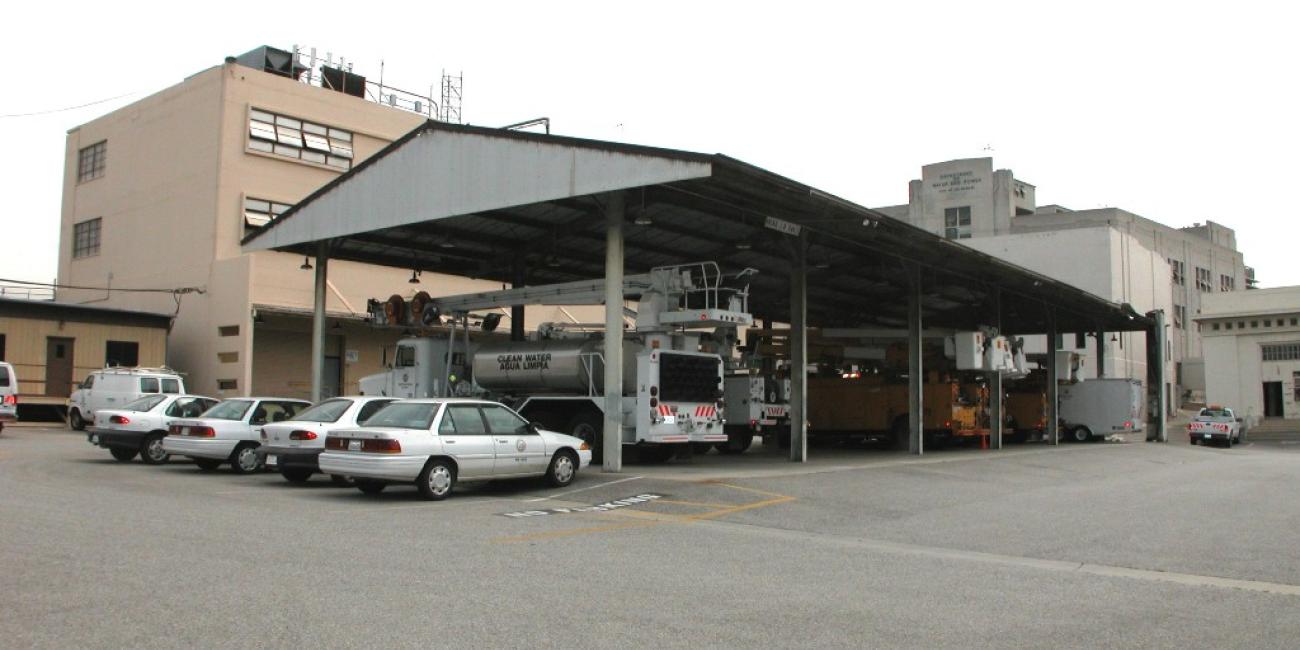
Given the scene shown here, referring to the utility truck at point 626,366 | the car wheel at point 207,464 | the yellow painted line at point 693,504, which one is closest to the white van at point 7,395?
the car wheel at point 207,464

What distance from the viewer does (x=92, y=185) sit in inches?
1711

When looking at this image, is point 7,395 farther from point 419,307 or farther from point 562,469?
point 562,469

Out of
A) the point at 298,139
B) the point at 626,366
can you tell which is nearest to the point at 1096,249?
the point at 298,139

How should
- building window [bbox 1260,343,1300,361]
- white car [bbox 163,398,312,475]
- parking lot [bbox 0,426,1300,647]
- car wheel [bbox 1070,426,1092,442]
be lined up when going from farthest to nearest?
building window [bbox 1260,343,1300,361] → car wheel [bbox 1070,426,1092,442] → white car [bbox 163,398,312,475] → parking lot [bbox 0,426,1300,647]

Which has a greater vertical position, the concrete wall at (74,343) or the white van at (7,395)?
the concrete wall at (74,343)

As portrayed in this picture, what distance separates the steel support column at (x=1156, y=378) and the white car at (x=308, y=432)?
104ft

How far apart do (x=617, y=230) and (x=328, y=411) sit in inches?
228

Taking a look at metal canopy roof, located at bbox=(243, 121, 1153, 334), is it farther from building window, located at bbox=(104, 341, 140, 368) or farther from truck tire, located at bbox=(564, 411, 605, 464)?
building window, located at bbox=(104, 341, 140, 368)

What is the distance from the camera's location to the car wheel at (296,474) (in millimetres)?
15702

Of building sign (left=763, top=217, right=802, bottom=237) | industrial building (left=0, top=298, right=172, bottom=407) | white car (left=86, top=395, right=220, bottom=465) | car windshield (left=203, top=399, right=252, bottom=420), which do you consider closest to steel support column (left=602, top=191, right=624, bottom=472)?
building sign (left=763, top=217, right=802, bottom=237)

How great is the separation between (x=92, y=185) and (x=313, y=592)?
43.0 meters

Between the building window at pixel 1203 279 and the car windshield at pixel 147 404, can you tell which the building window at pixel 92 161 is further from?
the building window at pixel 1203 279

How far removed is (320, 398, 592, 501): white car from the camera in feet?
43.8

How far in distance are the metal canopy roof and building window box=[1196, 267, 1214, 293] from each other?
6055 cm
